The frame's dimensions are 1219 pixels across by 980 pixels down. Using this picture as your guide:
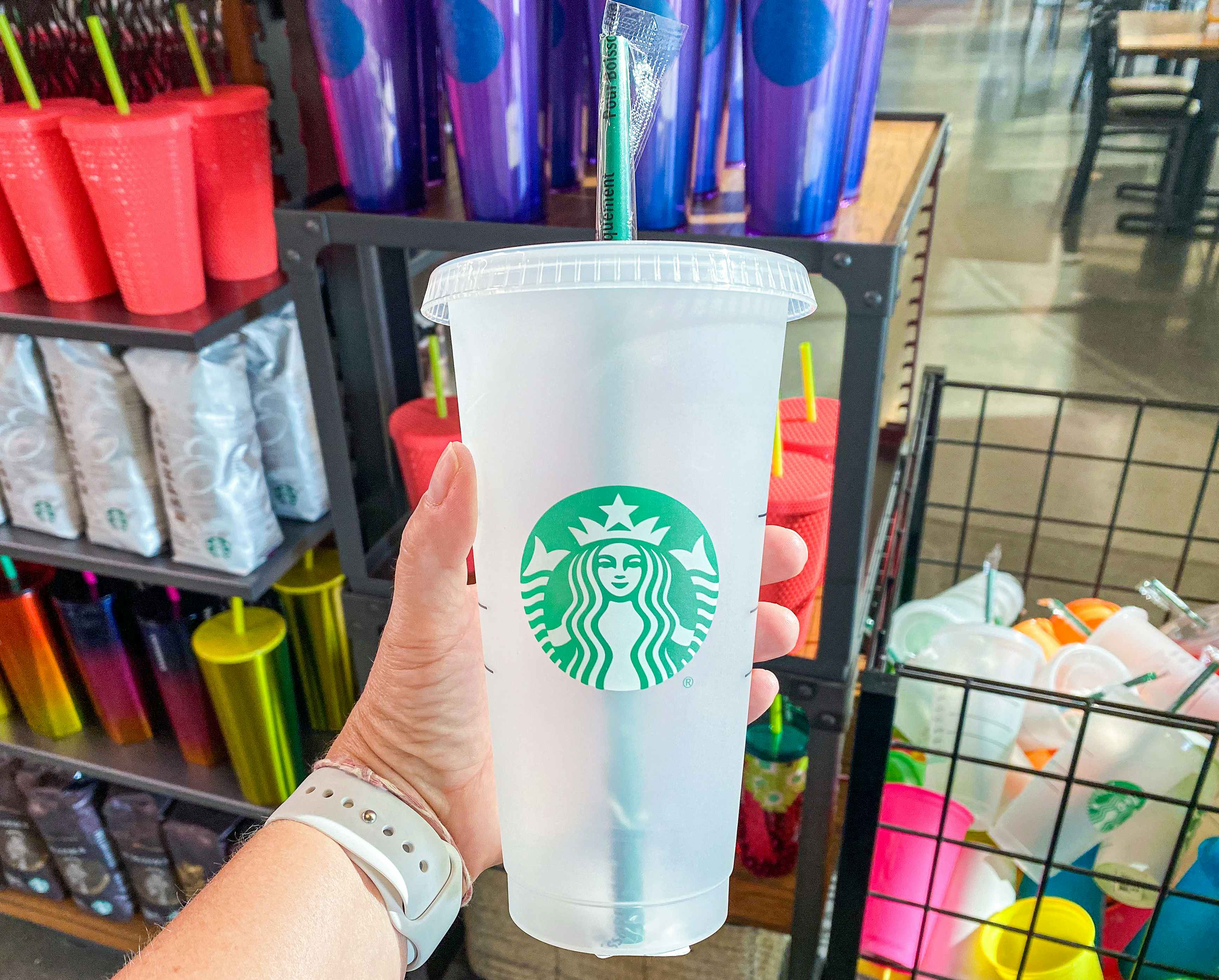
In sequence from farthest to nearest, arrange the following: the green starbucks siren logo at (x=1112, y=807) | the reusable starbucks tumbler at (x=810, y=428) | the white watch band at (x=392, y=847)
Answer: the reusable starbucks tumbler at (x=810, y=428) → the green starbucks siren logo at (x=1112, y=807) → the white watch band at (x=392, y=847)

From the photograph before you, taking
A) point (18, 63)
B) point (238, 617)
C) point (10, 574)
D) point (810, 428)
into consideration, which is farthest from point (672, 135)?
point (10, 574)

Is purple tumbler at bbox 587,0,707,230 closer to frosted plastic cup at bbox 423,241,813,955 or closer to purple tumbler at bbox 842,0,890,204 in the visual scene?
purple tumbler at bbox 842,0,890,204

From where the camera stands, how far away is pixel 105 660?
4.74 feet

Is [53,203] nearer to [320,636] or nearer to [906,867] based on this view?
[320,636]

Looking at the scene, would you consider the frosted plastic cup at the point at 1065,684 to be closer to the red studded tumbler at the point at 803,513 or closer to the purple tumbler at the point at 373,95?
the red studded tumbler at the point at 803,513

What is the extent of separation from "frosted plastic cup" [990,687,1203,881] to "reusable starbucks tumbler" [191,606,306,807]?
1000 mm

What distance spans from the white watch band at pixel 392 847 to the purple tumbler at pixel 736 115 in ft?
2.15

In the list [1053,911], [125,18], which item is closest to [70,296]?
[125,18]

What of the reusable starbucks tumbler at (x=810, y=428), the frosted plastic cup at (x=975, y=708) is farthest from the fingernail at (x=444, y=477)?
the frosted plastic cup at (x=975, y=708)

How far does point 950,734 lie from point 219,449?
37.0 inches

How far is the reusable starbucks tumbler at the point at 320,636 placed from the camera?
1.41 metres

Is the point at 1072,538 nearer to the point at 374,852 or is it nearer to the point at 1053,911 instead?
the point at 1053,911

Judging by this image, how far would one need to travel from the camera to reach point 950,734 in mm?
1009

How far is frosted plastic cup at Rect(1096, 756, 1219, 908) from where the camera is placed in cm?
90
